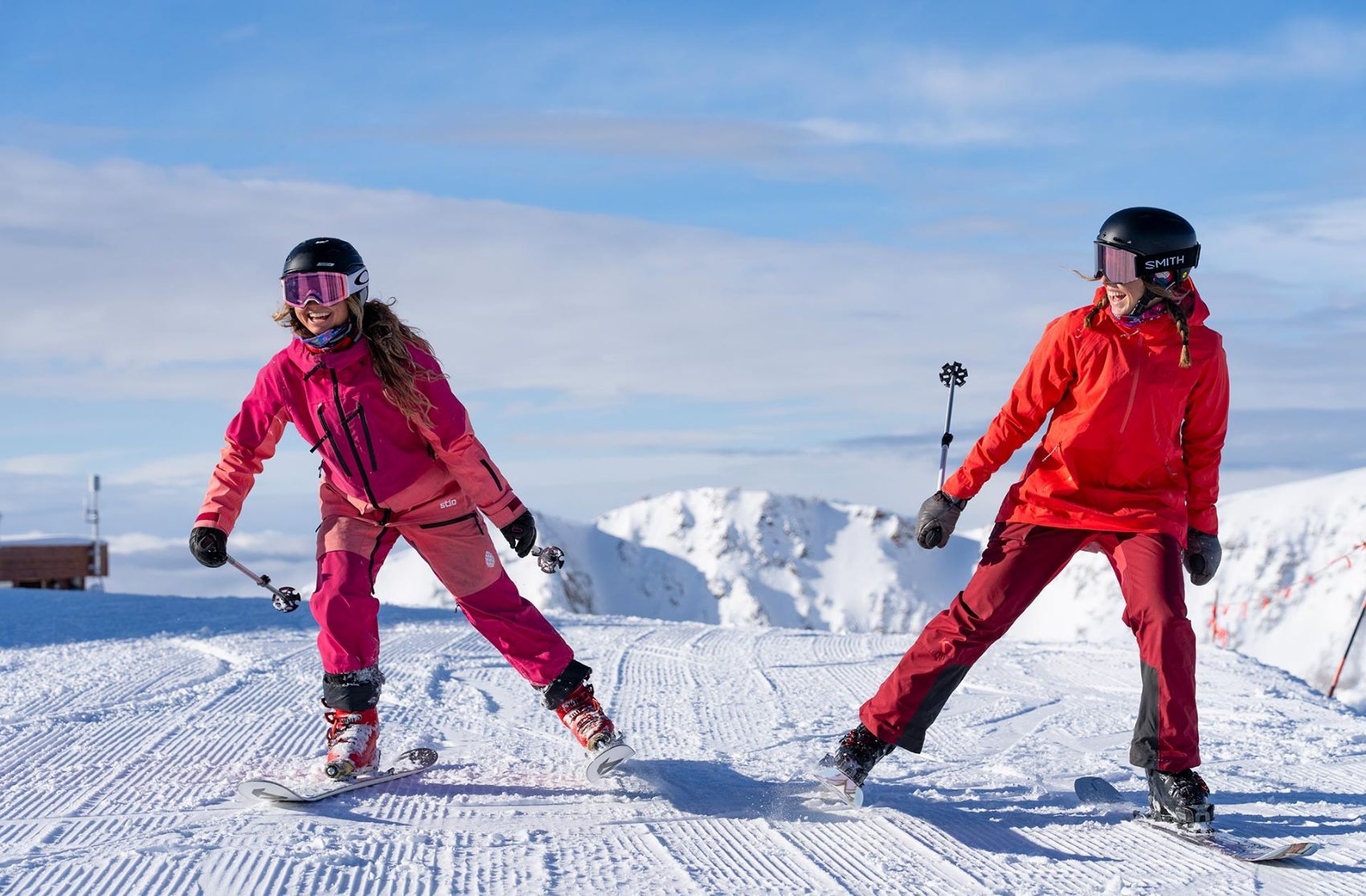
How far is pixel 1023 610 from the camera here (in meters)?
3.46

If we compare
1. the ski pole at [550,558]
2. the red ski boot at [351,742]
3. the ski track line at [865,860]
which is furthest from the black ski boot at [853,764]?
the red ski boot at [351,742]

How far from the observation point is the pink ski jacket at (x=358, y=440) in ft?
11.6

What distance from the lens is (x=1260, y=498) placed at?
23.9 metres

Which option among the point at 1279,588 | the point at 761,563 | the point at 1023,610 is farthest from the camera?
the point at 761,563

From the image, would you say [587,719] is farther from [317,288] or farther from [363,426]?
[317,288]

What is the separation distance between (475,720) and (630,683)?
3.65ft

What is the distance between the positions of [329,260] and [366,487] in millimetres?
662

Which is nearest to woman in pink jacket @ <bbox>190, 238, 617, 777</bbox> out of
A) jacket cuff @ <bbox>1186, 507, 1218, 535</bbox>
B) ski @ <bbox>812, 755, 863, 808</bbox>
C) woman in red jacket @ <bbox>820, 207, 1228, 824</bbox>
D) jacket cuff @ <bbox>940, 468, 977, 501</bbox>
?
ski @ <bbox>812, 755, 863, 808</bbox>

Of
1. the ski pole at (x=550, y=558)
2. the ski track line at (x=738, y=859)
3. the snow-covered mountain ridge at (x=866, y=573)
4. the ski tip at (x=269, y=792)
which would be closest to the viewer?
the ski track line at (x=738, y=859)

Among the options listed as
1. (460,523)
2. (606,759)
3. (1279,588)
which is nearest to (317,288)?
(460,523)

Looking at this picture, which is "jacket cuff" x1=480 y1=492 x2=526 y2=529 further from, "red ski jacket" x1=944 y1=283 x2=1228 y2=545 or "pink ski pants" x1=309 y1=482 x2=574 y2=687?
"red ski jacket" x1=944 y1=283 x2=1228 y2=545

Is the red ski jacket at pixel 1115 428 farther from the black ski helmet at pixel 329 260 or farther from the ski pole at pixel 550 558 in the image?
the black ski helmet at pixel 329 260

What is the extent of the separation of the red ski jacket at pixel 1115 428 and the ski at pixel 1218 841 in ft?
2.60

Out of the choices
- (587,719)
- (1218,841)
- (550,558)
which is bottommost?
(1218,841)
